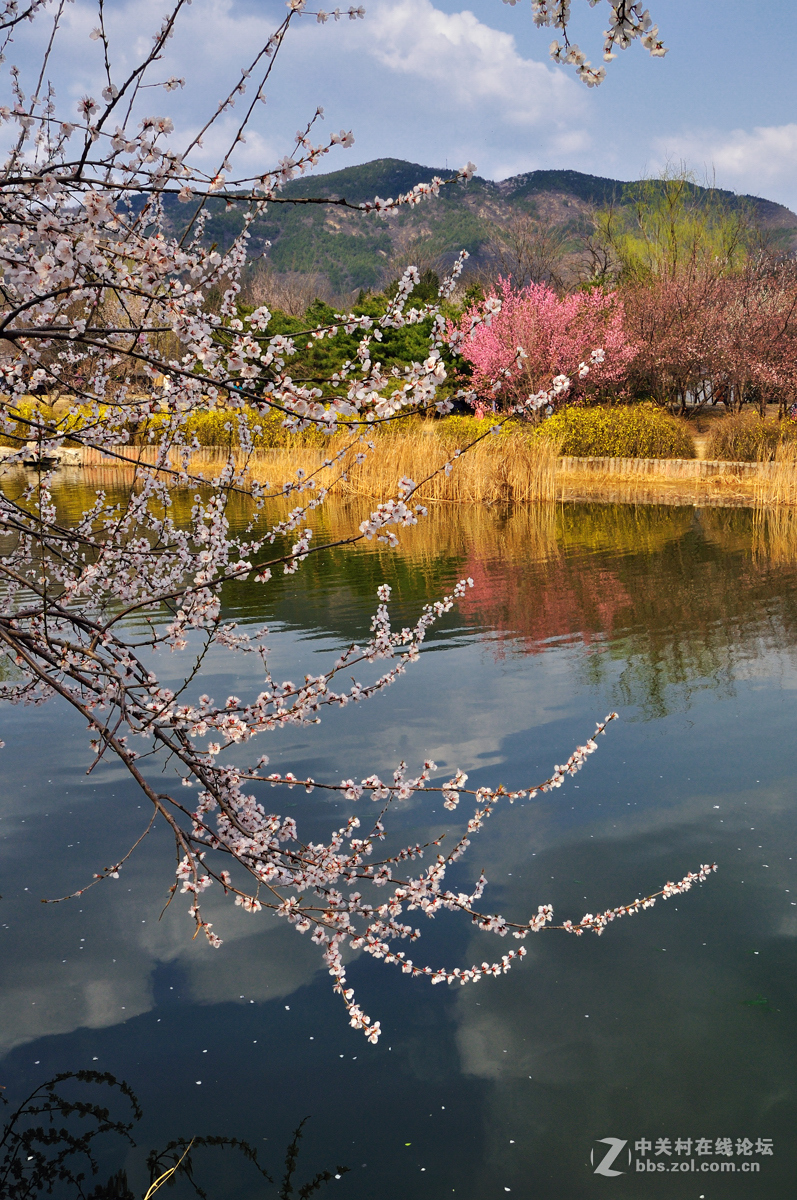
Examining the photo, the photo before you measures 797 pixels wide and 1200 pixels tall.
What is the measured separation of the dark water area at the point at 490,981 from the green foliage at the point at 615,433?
19.0 m

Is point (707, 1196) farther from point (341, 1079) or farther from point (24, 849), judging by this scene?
point (24, 849)

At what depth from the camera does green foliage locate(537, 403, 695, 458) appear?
2650 cm

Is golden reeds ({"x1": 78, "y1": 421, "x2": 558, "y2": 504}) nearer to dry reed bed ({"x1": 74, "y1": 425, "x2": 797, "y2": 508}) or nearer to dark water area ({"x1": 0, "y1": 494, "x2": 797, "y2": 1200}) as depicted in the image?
dry reed bed ({"x1": 74, "y1": 425, "x2": 797, "y2": 508})

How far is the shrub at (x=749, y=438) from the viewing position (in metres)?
25.0

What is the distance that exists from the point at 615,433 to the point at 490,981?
79.2 feet

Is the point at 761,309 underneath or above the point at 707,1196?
above

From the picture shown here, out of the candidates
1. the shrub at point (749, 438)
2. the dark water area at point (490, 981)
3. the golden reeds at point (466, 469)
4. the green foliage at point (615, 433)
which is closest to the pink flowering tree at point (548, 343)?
the green foliage at point (615, 433)

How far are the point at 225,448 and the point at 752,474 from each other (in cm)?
1790

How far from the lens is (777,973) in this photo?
13.2 feet

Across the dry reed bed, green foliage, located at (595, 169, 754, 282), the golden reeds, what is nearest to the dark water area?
the golden reeds

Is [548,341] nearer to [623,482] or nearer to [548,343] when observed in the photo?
[548,343]

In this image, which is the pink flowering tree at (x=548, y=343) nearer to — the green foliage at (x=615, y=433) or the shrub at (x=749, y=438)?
the green foliage at (x=615, y=433)

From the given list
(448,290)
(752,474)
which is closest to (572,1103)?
(448,290)

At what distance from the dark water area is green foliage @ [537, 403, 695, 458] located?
19.0 metres
